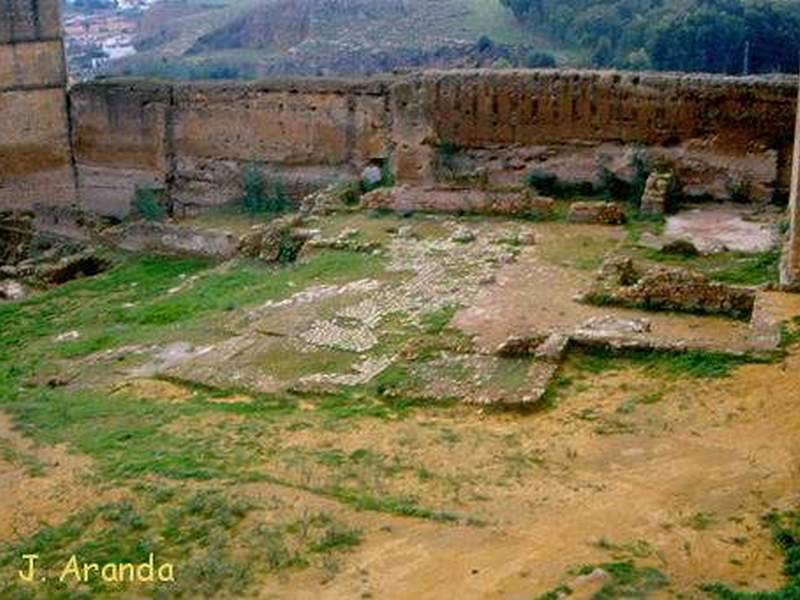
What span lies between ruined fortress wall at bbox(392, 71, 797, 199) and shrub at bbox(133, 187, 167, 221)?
5806 mm

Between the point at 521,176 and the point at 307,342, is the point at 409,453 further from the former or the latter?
the point at 521,176

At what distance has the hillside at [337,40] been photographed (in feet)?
164

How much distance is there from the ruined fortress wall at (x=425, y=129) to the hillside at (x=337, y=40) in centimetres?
2094

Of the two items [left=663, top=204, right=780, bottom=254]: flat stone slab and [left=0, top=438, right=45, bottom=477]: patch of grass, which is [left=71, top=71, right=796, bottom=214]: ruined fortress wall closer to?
[left=663, top=204, right=780, bottom=254]: flat stone slab

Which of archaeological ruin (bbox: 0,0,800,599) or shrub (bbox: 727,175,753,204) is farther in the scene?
shrub (bbox: 727,175,753,204)

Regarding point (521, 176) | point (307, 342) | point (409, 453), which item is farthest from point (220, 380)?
point (521, 176)

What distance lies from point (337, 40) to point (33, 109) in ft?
116

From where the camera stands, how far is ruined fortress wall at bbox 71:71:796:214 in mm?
18766

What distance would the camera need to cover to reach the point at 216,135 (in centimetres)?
2375

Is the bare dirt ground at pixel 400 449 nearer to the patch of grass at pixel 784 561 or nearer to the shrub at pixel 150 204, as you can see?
the patch of grass at pixel 784 561

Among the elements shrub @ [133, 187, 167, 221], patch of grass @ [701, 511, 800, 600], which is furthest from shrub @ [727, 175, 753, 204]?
shrub @ [133, 187, 167, 221]

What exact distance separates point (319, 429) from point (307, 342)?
2.66m

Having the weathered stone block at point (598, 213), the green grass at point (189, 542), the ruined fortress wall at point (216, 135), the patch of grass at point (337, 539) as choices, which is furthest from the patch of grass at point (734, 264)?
the green grass at point (189, 542)

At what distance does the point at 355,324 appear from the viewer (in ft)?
47.1
